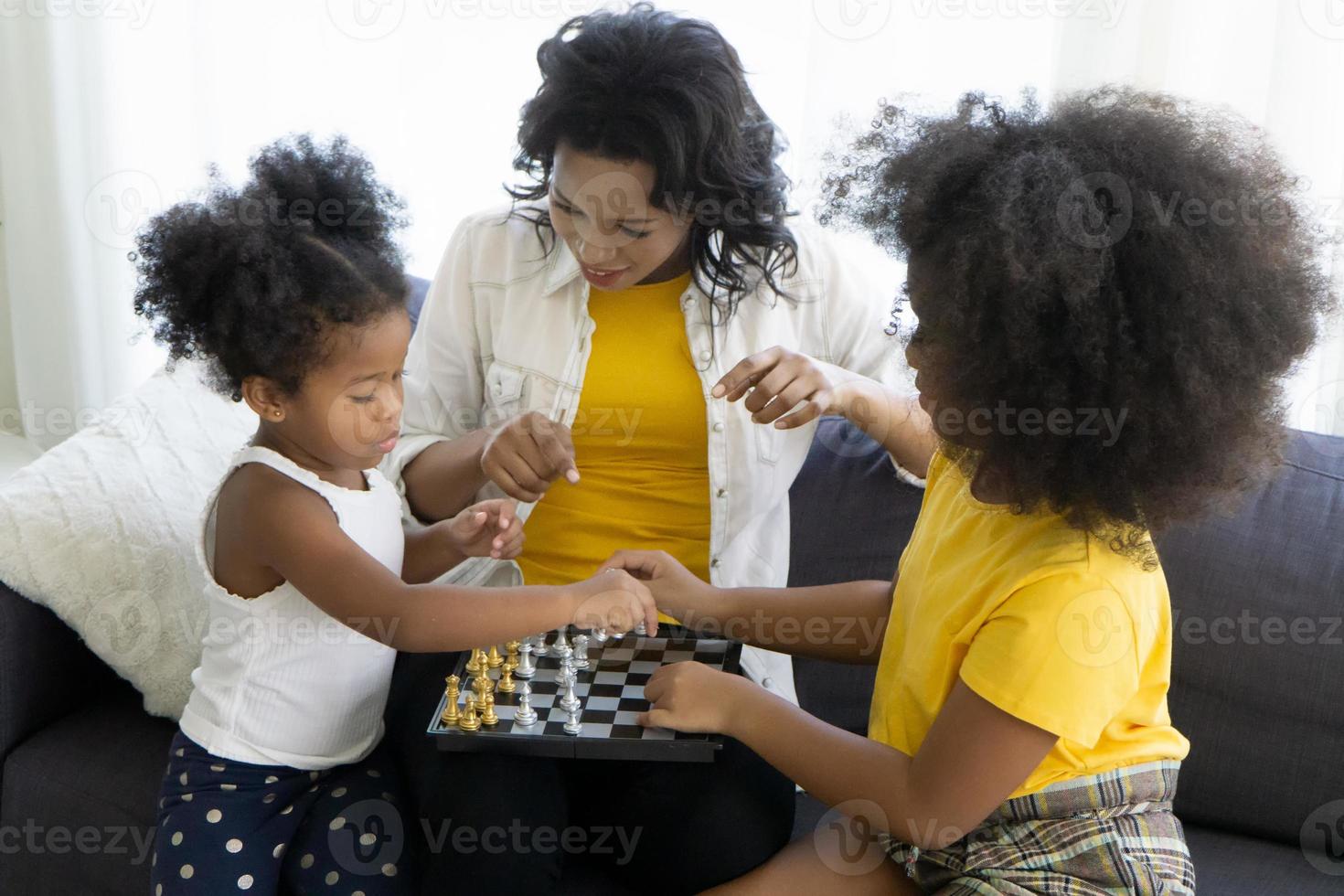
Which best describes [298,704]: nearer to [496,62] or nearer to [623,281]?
[623,281]

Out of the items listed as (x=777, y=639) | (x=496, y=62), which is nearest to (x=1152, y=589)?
(x=777, y=639)

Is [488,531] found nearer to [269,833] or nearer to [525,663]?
[525,663]

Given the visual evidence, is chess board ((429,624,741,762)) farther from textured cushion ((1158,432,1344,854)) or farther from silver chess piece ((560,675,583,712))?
textured cushion ((1158,432,1344,854))

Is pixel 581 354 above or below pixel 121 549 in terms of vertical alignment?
above

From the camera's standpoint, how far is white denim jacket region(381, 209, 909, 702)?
1.85 metres

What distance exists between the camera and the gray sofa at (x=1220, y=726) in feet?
5.62

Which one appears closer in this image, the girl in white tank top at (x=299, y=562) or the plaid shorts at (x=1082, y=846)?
the plaid shorts at (x=1082, y=846)

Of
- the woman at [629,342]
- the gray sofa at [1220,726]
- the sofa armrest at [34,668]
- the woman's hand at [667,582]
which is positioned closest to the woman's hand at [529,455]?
the woman at [629,342]

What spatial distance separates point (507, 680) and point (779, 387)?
49 cm

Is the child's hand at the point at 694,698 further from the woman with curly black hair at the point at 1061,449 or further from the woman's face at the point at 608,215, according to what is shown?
the woman's face at the point at 608,215

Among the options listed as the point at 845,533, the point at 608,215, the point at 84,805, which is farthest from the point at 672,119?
the point at 84,805

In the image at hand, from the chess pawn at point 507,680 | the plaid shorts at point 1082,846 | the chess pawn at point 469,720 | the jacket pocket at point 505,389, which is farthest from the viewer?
the jacket pocket at point 505,389

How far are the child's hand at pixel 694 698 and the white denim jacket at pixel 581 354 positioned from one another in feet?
1.26

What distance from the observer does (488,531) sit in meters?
1.64
